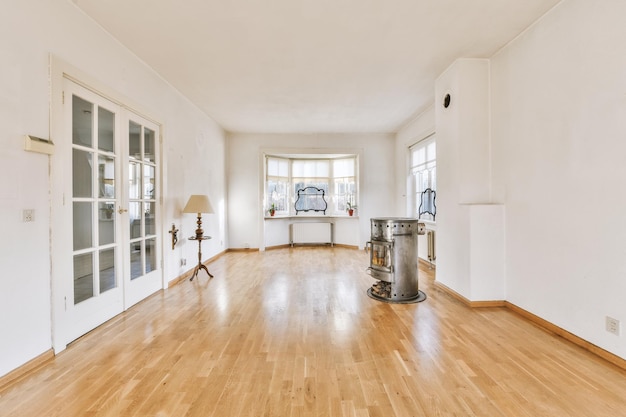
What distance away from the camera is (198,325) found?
109 inches

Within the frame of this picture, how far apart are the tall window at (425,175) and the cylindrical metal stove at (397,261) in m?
1.93

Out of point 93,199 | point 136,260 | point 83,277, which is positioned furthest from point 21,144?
point 136,260

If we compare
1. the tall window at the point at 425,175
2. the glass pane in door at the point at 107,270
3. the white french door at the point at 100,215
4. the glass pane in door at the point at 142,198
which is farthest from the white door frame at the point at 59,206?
the tall window at the point at 425,175

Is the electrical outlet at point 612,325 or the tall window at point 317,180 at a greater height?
the tall window at point 317,180

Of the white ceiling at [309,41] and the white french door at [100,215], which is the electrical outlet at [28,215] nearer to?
the white french door at [100,215]

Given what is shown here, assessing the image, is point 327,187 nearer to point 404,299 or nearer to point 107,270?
point 404,299

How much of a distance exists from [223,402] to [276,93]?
4.00 meters

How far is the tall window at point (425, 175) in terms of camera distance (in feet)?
17.2

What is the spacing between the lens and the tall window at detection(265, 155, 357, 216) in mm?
7566

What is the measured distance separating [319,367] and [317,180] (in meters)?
6.08

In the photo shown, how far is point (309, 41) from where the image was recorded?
119 inches

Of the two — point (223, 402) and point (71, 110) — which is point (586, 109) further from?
point (71, 110)

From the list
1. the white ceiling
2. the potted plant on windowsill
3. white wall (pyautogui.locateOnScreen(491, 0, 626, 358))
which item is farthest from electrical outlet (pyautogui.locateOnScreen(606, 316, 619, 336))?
the potted plant on windowsill

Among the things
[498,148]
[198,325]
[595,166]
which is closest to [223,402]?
[198,325]
